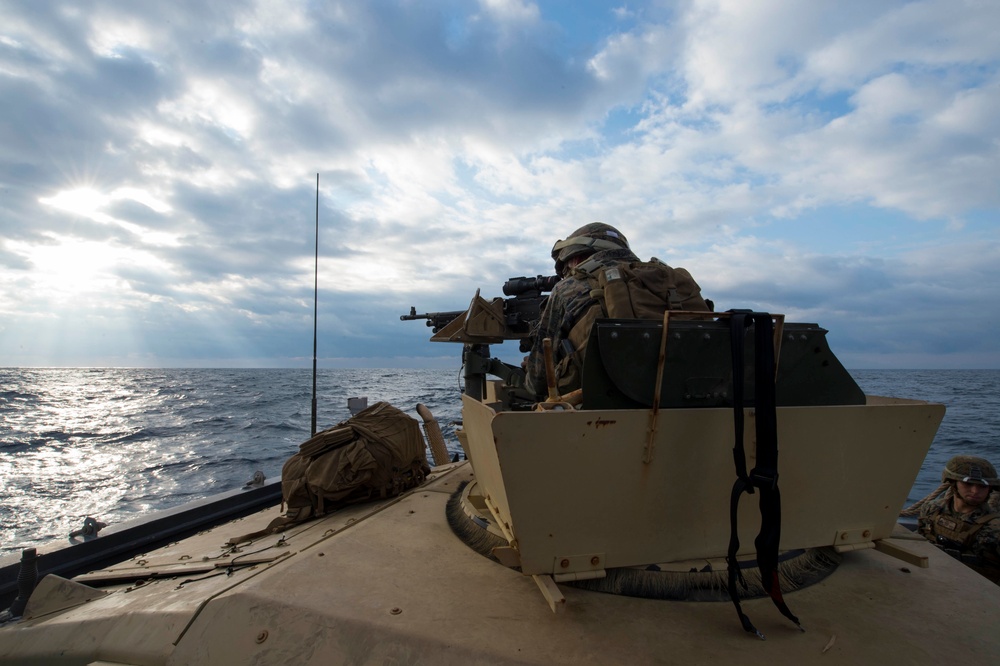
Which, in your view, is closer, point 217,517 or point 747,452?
point 747,452

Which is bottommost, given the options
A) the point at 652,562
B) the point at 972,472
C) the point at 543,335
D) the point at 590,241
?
the point at 972,472

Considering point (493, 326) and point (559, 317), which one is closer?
point (559, 317)

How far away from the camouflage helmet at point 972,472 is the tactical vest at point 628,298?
367cm

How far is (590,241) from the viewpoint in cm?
378

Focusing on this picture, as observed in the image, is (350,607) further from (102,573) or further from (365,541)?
Answer: (102,573)

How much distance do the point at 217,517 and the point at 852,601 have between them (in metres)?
5.61

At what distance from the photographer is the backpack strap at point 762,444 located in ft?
6.69

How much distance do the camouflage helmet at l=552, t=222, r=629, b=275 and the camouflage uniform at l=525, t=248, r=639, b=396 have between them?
274mm

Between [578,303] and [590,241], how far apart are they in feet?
2.60

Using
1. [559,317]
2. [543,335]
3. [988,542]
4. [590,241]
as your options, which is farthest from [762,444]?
[988,542]

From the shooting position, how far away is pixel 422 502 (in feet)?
13.1

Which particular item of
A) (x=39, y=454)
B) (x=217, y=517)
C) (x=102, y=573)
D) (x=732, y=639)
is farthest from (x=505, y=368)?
(x=39, y=454)

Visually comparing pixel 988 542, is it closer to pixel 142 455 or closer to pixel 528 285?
pixel 528 285

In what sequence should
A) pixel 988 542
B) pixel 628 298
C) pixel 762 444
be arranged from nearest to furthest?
pixel 762 444 → pixel 628 298 → pixel 988 542
